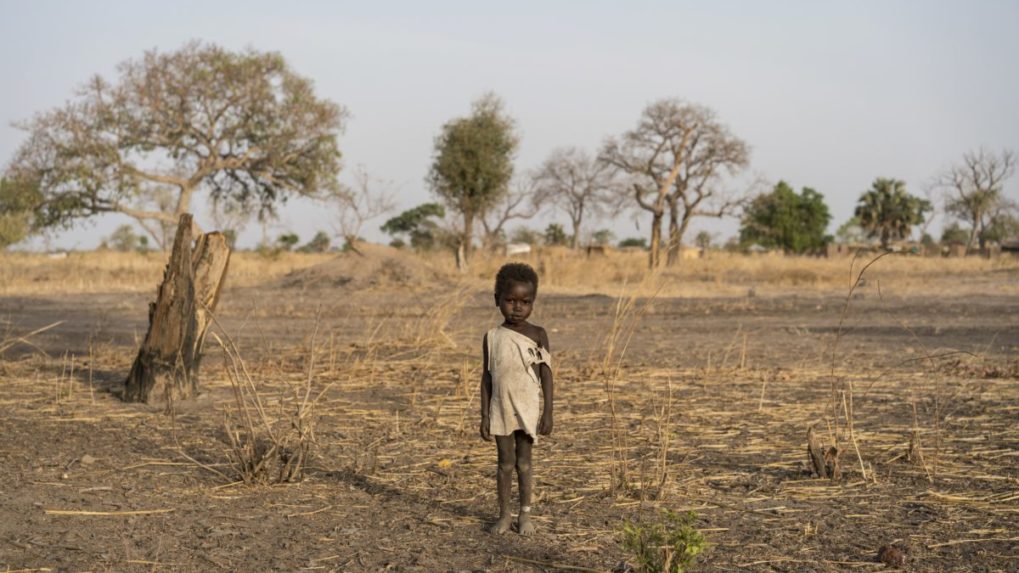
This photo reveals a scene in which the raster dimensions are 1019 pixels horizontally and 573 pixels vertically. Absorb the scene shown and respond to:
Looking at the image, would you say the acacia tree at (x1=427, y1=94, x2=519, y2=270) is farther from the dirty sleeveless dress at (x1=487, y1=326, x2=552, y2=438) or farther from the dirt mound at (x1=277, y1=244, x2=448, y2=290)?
the dirty sleeveless dress at (x1=487, y1=326, x2=552, y2=438)

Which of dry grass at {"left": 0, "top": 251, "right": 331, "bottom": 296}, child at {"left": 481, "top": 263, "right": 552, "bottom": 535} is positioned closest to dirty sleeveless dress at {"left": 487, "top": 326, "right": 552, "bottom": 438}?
child at {"left": 481, "top": 263, "right": 552, "bottom": 535}

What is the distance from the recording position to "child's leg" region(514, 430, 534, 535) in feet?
13.1

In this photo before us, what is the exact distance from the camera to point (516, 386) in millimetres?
4070

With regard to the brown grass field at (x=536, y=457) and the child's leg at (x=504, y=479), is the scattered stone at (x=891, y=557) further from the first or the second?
the child's leg at (x=504, y=479)

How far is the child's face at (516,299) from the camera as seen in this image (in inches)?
159

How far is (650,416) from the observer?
6.68 m

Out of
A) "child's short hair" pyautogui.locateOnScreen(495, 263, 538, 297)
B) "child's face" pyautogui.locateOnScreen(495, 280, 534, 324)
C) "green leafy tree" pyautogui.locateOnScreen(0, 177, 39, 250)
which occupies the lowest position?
"child's face" pyautogui.locateOnScreen(495, 280, 534, 324)

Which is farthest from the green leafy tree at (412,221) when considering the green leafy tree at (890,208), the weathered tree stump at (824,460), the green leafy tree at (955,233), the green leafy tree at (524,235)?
the weathered tree stump at (824,460)

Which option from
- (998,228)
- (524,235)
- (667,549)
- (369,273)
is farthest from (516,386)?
(998,228)

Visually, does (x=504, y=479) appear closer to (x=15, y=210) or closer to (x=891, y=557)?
(x=891, y=557)

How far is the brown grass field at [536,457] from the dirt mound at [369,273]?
32.3 ft

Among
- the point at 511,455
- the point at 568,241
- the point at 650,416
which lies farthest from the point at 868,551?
the point at 568,241

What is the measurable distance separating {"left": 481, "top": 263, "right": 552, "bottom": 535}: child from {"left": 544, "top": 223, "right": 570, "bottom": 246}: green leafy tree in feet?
179

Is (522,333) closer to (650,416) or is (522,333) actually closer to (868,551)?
(868,551)
